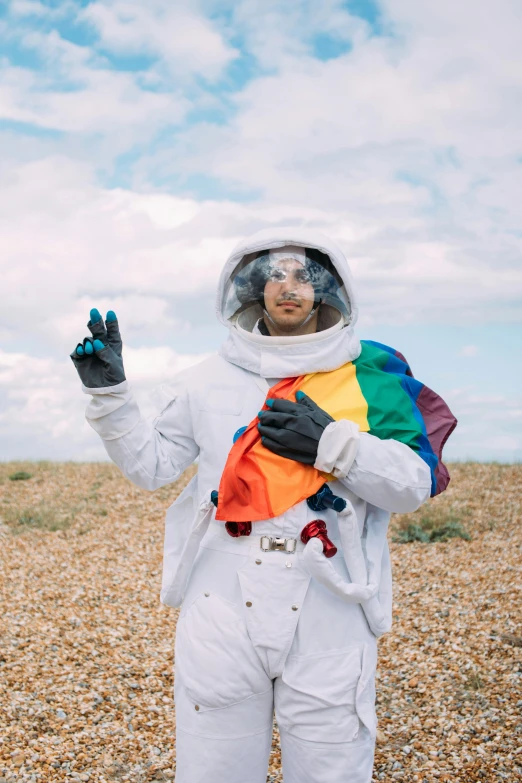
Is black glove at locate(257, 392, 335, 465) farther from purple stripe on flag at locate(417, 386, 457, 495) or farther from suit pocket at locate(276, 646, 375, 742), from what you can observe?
suit pocket at locate(276, 646, 375, 742)

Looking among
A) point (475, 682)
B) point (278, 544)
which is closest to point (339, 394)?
point (278, 544)

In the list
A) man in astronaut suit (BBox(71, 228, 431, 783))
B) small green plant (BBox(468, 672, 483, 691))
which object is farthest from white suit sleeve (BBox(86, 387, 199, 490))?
small green plant (BBox(468, 672, 483, 691))

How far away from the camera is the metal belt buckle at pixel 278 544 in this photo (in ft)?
8.34

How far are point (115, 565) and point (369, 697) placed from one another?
17.3ft

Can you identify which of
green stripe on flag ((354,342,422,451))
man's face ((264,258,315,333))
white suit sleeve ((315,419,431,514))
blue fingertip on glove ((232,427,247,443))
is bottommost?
white suit sleeve ((315,419,431,514))

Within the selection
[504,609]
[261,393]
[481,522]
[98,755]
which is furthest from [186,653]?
[481,522]

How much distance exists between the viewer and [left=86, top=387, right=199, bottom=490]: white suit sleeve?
269 cm

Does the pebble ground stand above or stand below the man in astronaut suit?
below

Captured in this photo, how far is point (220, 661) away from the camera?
2533mm

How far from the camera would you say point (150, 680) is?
5391mm

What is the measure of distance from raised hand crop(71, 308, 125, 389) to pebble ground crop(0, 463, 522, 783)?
2.81 m

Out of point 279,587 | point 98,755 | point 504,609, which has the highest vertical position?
point 279,587

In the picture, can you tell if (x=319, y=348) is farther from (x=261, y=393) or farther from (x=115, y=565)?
(x=115, y=565)

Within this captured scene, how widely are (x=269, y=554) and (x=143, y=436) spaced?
630 millimetres
